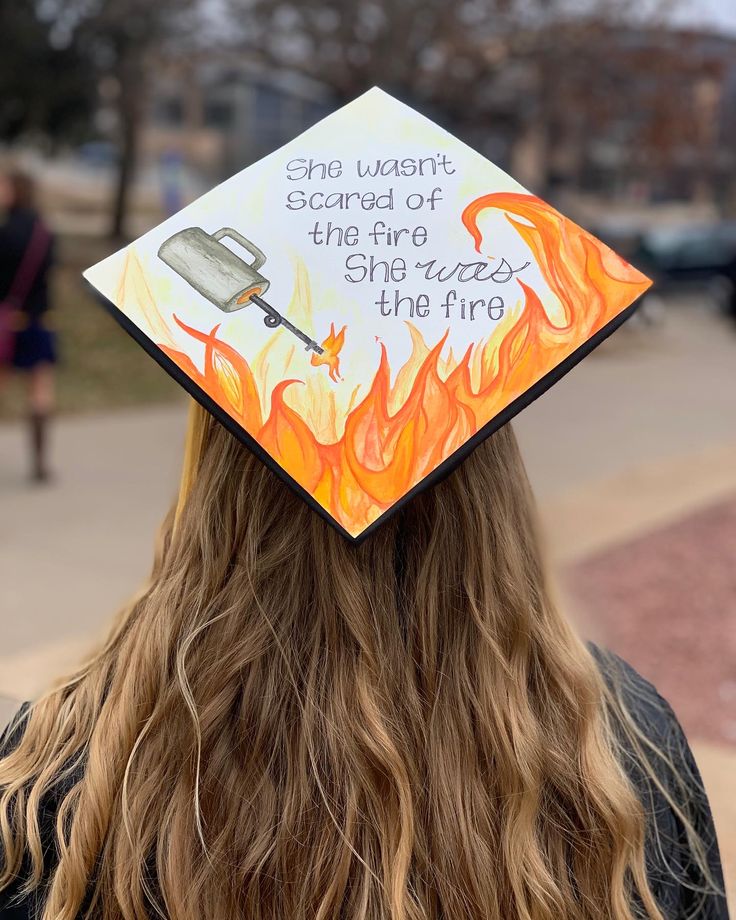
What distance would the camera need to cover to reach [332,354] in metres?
1.20

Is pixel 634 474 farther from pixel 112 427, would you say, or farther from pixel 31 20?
pixel 31 20

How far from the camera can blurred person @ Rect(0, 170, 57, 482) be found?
6.48 metres

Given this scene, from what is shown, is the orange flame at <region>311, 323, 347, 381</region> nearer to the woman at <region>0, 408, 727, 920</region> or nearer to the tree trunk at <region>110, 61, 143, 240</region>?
the woman at <region>0, 408, 727, 920</region>

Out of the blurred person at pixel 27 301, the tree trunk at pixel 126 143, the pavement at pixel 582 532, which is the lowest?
the pavement at pixel 582 532

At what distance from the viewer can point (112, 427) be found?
8.88 meters

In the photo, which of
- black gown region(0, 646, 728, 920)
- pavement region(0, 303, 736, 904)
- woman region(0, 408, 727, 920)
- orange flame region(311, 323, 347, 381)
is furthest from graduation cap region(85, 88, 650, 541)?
black gown region(0, 646, 728, 920)

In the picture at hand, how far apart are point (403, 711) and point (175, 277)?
57cm

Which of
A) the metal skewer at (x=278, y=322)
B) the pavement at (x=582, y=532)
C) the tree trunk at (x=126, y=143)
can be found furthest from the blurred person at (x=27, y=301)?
the tree trunk at (x=126, y=143)

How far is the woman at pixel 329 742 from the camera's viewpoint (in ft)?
4.05

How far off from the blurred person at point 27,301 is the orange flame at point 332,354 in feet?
18.6

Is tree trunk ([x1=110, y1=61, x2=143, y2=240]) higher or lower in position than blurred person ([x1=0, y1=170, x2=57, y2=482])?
higher

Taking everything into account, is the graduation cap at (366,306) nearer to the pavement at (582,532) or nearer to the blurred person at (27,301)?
the pavement at (582,532)

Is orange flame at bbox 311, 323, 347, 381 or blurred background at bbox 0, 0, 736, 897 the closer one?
orange flame at bbox 311, 323, 347, 381

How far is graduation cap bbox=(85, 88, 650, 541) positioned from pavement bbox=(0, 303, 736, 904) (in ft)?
1.29
